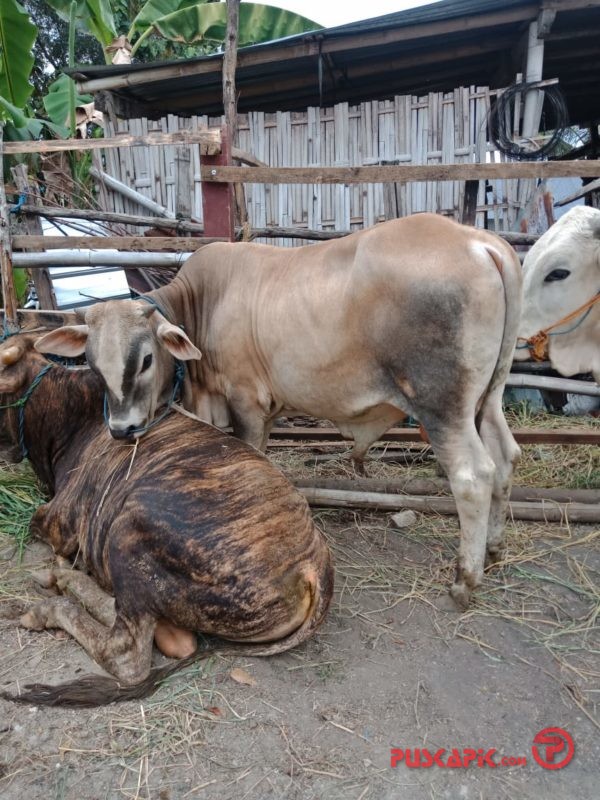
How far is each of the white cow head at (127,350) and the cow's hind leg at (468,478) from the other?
144 centimetres

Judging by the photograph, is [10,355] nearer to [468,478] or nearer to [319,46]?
[468,478]

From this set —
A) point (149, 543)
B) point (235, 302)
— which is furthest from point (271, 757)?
point (235, 302)

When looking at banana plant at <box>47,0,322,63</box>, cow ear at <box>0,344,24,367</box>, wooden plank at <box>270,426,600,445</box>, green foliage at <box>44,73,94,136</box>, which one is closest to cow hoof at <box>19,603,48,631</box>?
cow ear at <box>0,344,24,367</box>

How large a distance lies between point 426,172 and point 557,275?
44.0 inches

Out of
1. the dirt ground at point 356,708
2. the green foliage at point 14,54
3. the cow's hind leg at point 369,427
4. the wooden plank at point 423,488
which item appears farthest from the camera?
the green foliage at point 14,54

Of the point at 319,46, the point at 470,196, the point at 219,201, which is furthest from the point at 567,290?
the point at 319,46

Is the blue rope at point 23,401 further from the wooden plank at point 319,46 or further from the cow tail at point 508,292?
the wooden plank at point 319,46

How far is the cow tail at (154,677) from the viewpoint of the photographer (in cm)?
241

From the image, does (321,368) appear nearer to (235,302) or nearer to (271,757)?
(235,302)

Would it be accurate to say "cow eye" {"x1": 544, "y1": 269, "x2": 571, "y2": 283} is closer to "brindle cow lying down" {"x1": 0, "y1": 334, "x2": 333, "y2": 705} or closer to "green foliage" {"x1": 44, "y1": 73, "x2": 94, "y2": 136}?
"brindle cow lying down" {"x1": 0, "y1": 334, "x2": 333, "y2": 705}

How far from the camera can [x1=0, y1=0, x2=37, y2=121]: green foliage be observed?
7.54 m

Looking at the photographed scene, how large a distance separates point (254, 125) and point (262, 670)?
301 inches

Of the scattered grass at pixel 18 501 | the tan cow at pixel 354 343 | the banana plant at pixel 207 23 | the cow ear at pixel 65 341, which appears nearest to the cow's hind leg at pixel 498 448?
the tan cow at pixel 354 343

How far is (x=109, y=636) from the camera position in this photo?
2676mm
